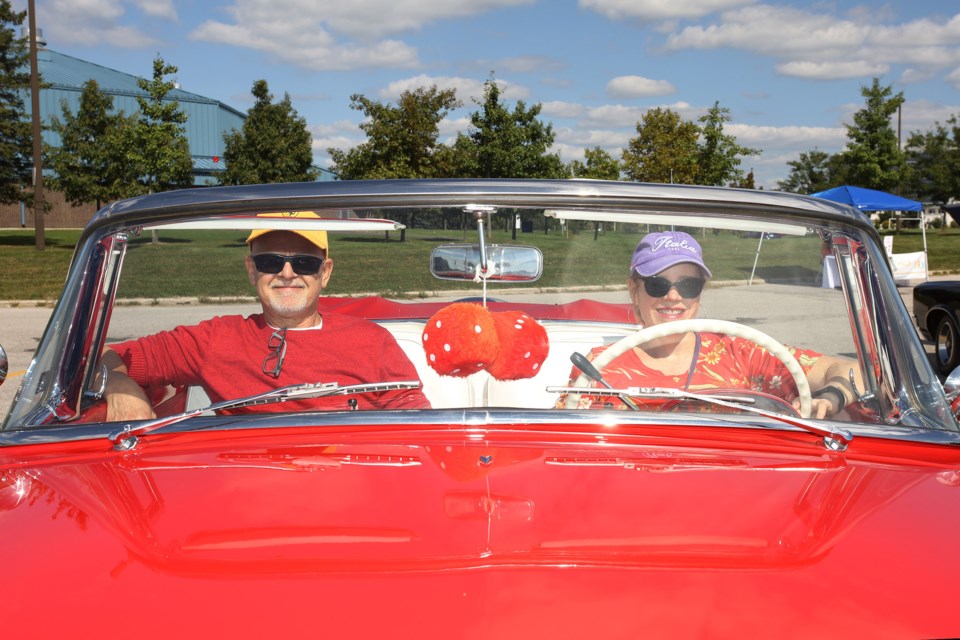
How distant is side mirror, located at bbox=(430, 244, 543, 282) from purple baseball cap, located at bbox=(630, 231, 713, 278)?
0.93ft

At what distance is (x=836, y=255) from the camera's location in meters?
2.18

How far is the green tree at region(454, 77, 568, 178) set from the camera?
82.3 feet

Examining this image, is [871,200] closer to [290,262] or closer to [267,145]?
[267,145]

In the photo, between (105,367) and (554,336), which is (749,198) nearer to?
(554,336)

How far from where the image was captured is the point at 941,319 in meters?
8.95

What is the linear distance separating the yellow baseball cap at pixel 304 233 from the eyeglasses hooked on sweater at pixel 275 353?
0.90 feet

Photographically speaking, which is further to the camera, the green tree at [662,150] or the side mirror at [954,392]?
the green tree at [662,150]

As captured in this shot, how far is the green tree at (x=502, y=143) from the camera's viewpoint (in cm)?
2508

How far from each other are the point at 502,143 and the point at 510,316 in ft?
76.6

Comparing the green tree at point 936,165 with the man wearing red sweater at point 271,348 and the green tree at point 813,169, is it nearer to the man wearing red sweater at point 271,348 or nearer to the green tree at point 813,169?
the green tree at point 813,169

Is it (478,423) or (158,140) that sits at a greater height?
(158,140)

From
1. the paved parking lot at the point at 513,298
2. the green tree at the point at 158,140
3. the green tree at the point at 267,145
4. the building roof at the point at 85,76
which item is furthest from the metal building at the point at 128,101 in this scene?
the paved parking lot at the point at 513,298

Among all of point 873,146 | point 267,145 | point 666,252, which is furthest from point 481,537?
point 873,146

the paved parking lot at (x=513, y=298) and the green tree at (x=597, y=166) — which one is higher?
the green tree at (x=597, y=166)
